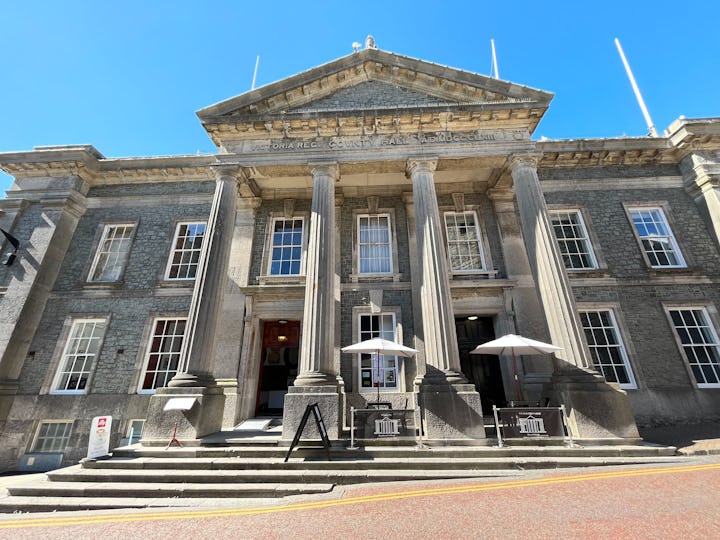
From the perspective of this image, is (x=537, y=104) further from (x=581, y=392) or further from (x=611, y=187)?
(x=581, y=392)

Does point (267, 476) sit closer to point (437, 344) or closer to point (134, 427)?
point (437, 344)

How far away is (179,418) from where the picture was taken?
746 centimetres

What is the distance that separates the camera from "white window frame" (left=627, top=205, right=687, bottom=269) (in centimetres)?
1146

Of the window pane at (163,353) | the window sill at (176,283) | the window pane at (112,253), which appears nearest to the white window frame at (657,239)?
the window sill at (176,283)

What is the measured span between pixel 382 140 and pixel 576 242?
26.8ft

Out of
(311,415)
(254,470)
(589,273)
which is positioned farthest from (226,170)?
(589,273)

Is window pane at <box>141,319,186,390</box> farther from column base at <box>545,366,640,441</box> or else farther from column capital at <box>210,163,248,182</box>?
column base at <box>545,366,640,441</box>

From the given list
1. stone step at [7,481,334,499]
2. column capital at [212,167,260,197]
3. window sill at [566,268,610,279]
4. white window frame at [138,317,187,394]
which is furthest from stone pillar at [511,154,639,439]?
white window frame at [138,317,187,394]

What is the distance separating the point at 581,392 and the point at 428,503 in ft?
16.9

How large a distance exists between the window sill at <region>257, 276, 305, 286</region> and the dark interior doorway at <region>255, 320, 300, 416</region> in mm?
1415

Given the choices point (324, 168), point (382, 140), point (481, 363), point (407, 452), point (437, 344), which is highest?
point (382, 140)

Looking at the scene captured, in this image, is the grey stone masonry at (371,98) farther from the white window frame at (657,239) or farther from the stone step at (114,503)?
the stone step at (114,503)

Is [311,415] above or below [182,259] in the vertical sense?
below

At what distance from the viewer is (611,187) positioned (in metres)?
12.5
